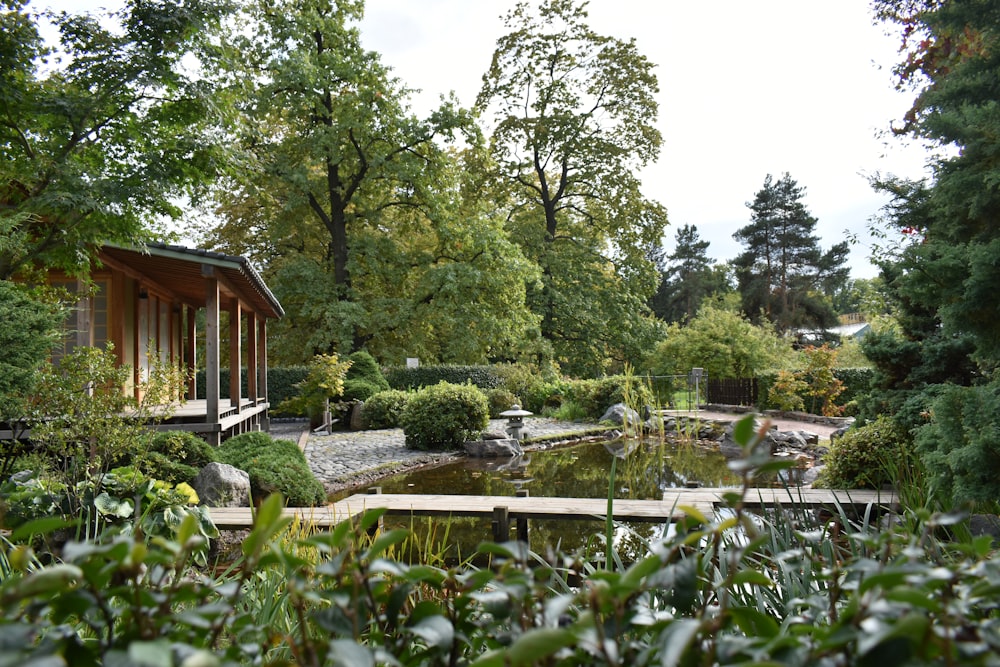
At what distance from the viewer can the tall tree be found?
21578 mm

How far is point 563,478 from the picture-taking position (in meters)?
8.57

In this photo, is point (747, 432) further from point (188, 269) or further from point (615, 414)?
point (615, 414)

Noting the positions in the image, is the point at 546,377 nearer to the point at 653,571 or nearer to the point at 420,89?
the point at 420,89

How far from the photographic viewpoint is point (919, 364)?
564 cm

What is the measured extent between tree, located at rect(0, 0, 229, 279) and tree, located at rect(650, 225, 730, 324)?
122ft

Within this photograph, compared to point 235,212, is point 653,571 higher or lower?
lower

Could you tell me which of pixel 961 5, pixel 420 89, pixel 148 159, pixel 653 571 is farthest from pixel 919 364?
pixel 420 89

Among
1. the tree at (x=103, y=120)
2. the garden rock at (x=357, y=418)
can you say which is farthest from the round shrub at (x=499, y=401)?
the tree at (x=103, y=120)

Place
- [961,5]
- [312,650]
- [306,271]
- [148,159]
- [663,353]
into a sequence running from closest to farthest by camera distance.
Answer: [312,650]
[961,5]
[148,159]
[306,271]
[663,353]

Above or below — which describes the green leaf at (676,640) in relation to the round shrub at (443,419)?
above

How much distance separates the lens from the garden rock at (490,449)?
10.6 m

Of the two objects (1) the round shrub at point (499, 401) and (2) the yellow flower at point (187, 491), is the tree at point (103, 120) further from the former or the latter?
(1) the round shrub at point (499, 401)

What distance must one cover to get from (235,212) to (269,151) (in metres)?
3.84

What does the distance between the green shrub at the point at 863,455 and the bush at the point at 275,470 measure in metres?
4.51
